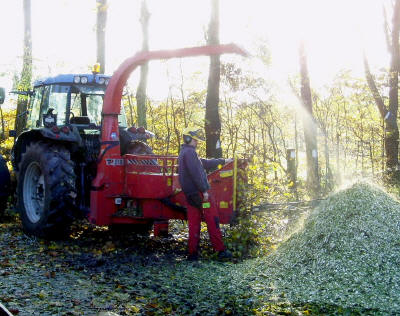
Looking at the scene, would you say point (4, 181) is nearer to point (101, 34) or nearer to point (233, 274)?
point (233, 274)

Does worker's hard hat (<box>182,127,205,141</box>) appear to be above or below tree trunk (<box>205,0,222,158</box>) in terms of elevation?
below

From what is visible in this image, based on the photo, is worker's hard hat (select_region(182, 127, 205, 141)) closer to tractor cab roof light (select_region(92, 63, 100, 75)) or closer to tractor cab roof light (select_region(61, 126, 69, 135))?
tractor cab roof light (select_region(61, 126, 69, 135))

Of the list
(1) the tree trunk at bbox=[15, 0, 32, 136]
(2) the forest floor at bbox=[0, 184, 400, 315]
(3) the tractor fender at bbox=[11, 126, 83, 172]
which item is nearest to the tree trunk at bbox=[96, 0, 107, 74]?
(1) the tree trunk at bbox=[15, 0, 32, 136]

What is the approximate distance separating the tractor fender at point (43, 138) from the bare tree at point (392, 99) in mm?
10897

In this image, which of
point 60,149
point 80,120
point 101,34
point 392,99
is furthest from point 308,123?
point 60,149

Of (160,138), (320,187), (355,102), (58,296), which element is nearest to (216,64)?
(320,187)

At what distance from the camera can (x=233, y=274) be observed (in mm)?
5223

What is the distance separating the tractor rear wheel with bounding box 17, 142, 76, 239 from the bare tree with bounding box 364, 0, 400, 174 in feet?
36.3

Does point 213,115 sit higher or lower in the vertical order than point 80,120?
higher

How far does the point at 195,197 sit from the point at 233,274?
1.09 meters

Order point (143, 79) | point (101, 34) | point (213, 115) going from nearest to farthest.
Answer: point (213, 115) < point (143, 79) < point (101, 34)

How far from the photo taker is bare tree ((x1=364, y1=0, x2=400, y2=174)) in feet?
49.0

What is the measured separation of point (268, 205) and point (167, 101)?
8600 millimetres

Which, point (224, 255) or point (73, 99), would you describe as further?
point (73, 99)
